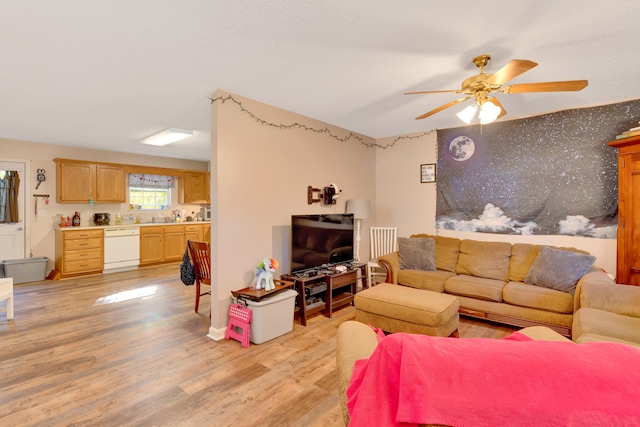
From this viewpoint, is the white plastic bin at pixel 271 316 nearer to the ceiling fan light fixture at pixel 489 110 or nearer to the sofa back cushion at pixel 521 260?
the ceiling fan light fixture at pixel 489 110

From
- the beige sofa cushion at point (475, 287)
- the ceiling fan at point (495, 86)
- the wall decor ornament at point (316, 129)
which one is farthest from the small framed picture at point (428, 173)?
the ceiling fan at point (495, 86)

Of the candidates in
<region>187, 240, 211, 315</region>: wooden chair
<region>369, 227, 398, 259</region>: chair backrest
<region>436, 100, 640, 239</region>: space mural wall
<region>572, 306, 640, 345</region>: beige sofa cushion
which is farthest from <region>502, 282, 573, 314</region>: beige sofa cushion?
<region>187, 240, 211, 315</region>: wooden chair

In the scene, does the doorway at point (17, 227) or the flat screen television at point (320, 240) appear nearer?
the flat screen television at point (320, 240)

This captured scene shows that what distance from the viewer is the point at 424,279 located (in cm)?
369

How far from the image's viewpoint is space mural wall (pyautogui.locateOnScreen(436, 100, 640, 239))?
3.40 m

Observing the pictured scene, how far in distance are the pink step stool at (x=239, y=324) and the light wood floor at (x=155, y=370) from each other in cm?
7

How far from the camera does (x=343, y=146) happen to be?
15.1ft

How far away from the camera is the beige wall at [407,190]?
4633 mm

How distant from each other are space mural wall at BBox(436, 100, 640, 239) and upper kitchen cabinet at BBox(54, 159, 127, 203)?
6006 mm

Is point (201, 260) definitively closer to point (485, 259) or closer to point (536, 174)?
point (485, 259)

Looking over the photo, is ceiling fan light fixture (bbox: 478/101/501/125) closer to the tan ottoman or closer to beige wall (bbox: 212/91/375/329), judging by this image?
the tan ottoman

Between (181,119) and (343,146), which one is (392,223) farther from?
(181,119)

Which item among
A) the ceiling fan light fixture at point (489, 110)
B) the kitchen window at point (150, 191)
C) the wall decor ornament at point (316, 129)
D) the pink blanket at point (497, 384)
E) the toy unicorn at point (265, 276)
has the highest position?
the wall decor ornament at point (316, 129)

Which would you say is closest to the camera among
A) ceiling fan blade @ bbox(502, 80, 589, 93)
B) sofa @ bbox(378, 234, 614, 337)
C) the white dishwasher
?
ceiling fan blade @ bbox(502, 80, 589, 93)
